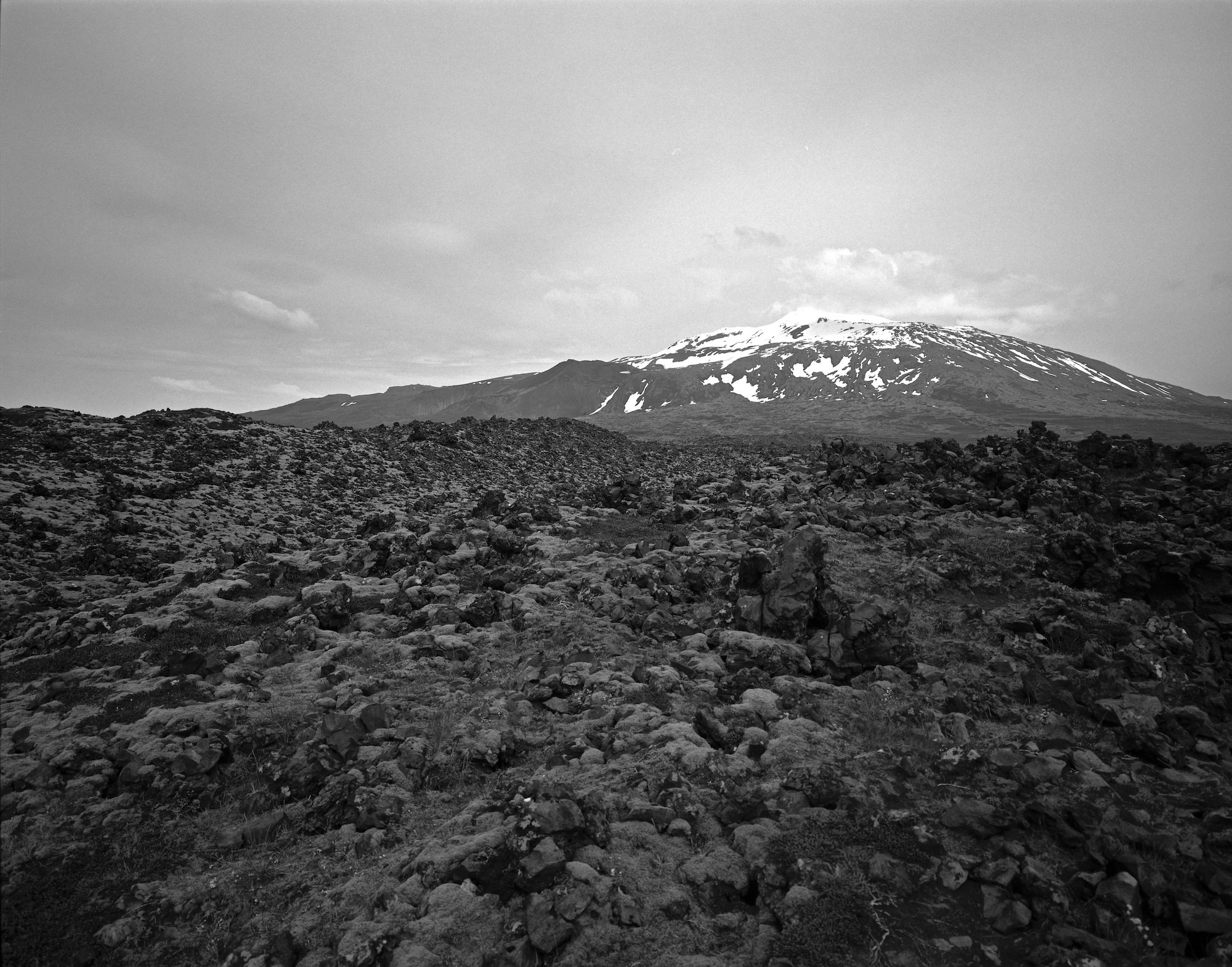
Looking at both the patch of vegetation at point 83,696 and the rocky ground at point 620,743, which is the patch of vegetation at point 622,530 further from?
the patch of vegetation at point 83,696

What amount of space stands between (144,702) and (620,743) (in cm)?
887

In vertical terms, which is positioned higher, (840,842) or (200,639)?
(200,639)

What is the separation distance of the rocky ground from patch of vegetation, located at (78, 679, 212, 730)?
77 millimetres

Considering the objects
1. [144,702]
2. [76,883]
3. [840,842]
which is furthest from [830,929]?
[144,702]

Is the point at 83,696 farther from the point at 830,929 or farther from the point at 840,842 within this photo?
the point at 840,842

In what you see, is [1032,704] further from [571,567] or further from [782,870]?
[571,567]

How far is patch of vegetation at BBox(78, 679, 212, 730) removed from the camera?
31.0 feet

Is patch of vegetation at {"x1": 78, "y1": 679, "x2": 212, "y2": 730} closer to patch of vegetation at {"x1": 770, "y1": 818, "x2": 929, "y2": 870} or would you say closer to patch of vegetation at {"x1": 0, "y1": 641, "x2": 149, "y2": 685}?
patch of vegetation at {"x1": 0, "y1": 641, "x2": 149, "y2": 685}

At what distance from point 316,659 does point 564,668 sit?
567cm

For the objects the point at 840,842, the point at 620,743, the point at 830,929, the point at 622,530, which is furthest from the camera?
the point at 622,530

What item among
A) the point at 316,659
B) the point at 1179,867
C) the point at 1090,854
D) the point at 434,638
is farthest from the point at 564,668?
the point at 1179,867

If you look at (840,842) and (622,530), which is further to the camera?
(622,530)

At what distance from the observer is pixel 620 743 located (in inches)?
361

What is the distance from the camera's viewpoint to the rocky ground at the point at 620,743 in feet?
19.5
